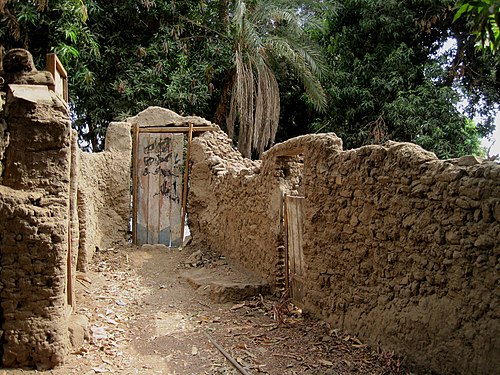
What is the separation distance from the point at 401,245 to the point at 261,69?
8.88 meters

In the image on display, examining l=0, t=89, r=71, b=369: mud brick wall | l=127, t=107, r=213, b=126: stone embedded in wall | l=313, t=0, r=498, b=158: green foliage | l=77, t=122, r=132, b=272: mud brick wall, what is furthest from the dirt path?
l=313, t=0, r=498, b=158: green foliage

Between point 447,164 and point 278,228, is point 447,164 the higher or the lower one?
the higher one

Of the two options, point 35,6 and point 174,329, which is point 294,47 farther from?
point 174,329

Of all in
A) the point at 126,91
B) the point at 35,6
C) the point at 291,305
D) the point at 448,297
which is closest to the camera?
the point at 448,297

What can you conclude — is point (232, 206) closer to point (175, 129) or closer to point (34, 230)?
point (175, 129)

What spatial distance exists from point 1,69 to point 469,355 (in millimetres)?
4904

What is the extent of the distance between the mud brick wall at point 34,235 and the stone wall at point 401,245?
3022 millimetres

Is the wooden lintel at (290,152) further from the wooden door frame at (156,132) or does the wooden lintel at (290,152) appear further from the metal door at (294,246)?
the wooden door frame at (156,132)

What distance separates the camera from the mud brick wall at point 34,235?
4.24 metres

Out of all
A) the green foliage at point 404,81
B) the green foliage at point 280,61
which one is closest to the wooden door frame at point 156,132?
the green foliage at point 280,61

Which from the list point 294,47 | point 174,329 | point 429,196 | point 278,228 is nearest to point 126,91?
point 294,47

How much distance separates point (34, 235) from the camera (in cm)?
430

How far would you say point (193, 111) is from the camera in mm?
13234

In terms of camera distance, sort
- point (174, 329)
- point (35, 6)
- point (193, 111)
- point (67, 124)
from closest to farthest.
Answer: point (67, 124)
point (174, 329)
point (35, 6)
point (193, 111)
